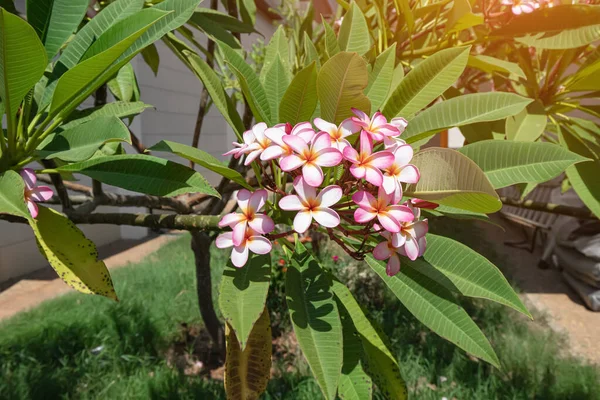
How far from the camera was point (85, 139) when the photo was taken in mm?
688

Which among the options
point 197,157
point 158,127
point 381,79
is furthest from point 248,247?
point 158,127

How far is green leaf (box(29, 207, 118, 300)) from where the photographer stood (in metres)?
0.66

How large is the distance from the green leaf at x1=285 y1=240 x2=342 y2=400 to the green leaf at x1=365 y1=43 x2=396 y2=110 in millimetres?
297

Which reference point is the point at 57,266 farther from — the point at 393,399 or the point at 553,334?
the point at 553,334

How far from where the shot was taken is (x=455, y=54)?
2.40 feet

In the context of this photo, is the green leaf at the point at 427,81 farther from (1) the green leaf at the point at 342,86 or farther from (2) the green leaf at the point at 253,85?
(2) the green leaf at the point at 253,85

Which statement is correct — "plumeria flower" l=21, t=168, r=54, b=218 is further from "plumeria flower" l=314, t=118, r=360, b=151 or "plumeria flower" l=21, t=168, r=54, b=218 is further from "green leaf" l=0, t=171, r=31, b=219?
"plumeria flower" l=314, t=118, r=360, b=151

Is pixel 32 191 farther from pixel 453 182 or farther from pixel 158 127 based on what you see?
pixel 158 127

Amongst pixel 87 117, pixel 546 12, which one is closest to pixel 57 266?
pixel 87 117

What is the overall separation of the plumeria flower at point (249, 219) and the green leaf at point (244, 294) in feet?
0.18

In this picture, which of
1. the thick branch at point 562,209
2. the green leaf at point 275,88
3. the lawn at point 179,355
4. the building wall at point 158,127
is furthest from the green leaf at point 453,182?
the building wall at point 158,127

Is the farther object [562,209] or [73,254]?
[562,209]

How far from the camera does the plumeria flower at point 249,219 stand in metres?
0.64

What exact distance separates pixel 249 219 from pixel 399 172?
225 mm
